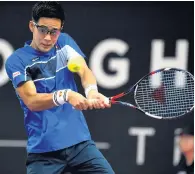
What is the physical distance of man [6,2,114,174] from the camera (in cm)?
473

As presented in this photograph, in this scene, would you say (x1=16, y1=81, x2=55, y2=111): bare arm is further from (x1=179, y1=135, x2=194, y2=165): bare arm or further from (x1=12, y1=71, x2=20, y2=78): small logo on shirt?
(x1=179, y1=135, x2=194, y2=165): bare arm

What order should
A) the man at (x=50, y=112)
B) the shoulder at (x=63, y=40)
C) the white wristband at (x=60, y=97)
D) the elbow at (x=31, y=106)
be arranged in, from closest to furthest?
the white wristband at (x=60, y=97) < the elbow at (x=31, y=106) < the man at (x=50, y=112) < the shoulder at (x=63, y=40)

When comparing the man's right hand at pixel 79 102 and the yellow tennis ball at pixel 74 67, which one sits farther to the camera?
the yellow tennis ball at pixel 74 67

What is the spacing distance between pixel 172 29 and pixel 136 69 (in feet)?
1.68

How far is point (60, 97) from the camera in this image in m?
4.52

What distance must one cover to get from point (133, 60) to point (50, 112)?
2809 millimetres

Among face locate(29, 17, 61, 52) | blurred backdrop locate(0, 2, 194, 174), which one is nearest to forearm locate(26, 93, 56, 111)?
face locate(29, 17, 61, 52)

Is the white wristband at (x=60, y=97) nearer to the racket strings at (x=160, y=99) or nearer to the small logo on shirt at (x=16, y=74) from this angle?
the small logo on shirt at (x=16, y=74)

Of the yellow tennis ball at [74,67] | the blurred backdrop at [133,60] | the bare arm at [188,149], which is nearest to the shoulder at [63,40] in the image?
the yellow tennis ball at [74,67]

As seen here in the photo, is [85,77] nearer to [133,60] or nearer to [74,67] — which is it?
[74,67]

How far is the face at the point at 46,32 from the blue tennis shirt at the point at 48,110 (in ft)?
0.28

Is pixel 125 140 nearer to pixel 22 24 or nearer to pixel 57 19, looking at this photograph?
pixel 22 24

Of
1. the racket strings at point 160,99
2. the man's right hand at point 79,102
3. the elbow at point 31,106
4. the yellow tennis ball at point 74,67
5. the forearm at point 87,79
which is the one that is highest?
the yellow tennis ball at point 74,67

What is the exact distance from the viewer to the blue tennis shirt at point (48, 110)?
474cm
